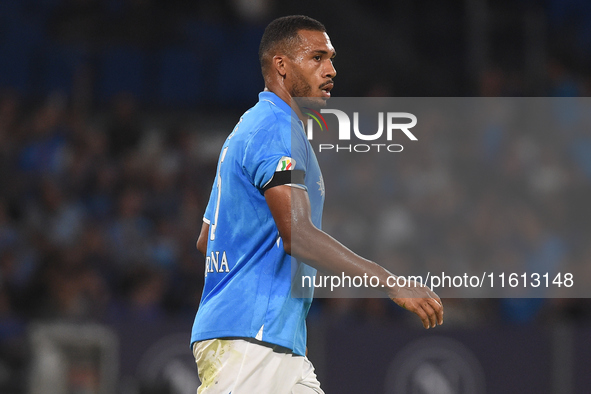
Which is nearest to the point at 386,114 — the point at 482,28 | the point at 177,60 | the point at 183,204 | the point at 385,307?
the point at 385,307

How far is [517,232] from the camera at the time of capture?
21.0 ft

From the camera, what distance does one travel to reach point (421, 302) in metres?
2.92

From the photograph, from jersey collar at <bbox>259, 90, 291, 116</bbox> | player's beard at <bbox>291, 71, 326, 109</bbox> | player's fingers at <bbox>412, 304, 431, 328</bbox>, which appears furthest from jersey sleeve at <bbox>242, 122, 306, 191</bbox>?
player's fingers at <bbox>412, 304, 431, 328</bbox>

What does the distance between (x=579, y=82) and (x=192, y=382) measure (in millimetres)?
4970

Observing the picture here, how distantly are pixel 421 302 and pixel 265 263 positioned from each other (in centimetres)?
61

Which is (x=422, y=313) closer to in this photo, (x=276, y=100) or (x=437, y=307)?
(x=437, y=307)

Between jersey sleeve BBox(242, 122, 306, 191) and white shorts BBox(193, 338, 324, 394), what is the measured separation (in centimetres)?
59

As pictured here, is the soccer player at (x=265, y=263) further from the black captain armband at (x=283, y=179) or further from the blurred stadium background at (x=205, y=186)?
the blurred stadium background at (x=205, y=186)

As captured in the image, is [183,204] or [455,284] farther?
[183,204]

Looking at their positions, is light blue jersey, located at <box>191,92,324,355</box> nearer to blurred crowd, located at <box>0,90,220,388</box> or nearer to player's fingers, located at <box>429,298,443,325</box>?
player's fingers, located at <box>429,298,443,325</box>

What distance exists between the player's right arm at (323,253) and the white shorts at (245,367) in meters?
0.39

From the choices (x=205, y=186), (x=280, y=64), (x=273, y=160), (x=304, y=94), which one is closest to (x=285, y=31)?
(x=280, y=64)

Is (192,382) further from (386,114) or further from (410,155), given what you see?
(386,114)

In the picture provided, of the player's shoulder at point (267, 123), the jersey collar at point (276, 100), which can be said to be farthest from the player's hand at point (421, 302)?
the jersey collar at point (276, 100)
